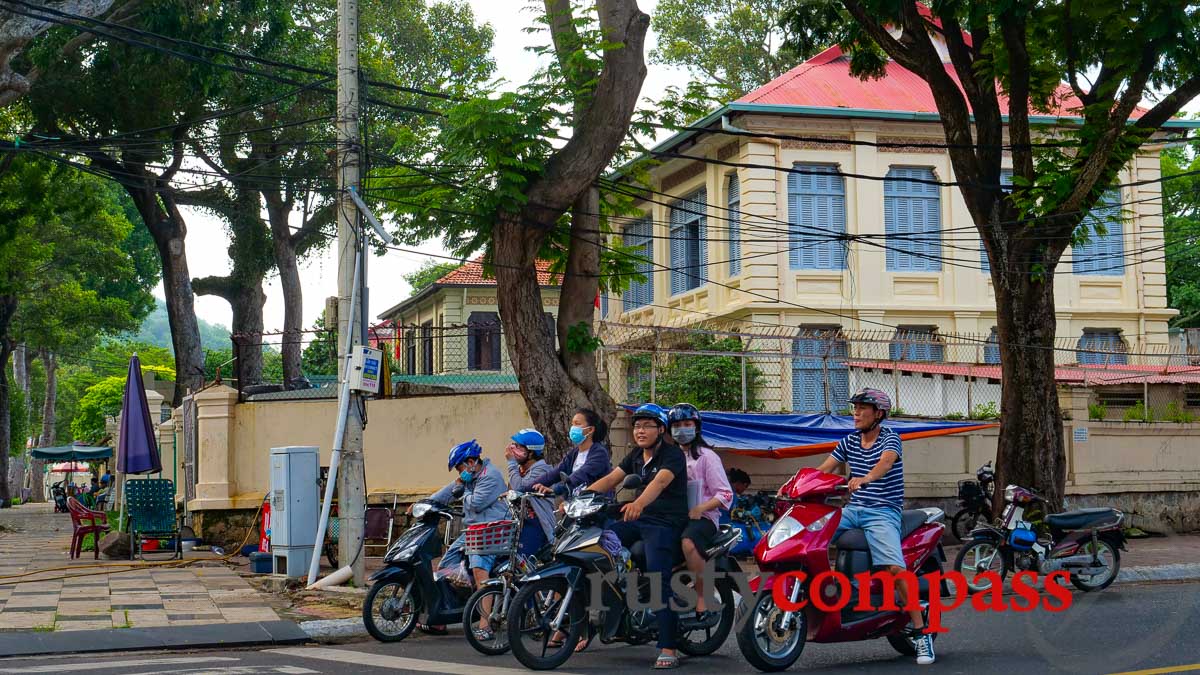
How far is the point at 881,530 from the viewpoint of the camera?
838 cm

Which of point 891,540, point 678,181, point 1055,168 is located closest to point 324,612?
point 891,540

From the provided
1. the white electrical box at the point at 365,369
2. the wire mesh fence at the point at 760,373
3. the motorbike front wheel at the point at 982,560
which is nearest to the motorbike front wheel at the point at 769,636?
the motorbike front wheel at the point at 982,560

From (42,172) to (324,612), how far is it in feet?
66.6

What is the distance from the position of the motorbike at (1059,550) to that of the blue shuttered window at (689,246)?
1500cm

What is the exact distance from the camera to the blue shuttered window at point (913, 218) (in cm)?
2677

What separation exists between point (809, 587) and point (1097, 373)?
16528 mm

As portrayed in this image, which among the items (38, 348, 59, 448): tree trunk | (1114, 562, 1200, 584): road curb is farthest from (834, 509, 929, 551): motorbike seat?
(38, 348, 59, 448): tree trunk

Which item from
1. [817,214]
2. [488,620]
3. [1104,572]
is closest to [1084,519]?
[1104,572]

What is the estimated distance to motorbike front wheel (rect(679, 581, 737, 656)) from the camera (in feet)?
28.7

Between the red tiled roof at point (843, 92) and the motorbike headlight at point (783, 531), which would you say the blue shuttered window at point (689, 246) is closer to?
the red tiled roof at point (843, 92)

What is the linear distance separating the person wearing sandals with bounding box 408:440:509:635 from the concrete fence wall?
6231mm

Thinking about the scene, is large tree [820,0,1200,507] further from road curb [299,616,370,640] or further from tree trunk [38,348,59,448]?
tree trunk [38,348,59,448]

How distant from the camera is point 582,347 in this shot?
14922 mm

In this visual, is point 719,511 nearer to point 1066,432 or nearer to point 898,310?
point 1066,432
